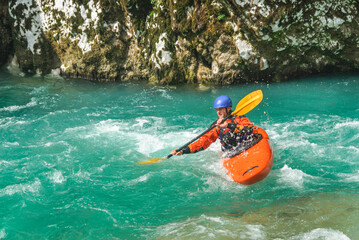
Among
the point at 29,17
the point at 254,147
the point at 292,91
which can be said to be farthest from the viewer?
the point at 29,17

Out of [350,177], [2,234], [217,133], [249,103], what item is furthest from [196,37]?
[2,234]

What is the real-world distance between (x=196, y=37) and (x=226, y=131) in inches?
219

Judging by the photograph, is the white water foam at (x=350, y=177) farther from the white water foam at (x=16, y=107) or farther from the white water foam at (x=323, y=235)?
the white water foam at (x=16, y=107)

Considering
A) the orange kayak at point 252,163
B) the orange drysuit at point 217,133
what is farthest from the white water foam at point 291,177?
the orange drysuit at point 217,133

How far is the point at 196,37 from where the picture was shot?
10352 millimetres

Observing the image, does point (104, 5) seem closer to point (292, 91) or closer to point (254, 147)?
point (292, 91)

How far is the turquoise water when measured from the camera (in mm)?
4133

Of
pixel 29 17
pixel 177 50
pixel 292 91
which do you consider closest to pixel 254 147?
pixel 292 91

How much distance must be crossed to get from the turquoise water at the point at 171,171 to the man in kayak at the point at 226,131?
0.45 meters

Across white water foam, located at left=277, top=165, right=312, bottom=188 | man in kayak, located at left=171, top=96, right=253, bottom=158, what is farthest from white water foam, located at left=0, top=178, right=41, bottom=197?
white water foam, located at left=277, top=165, right=312, bottom=188

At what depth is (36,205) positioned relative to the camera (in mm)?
4895

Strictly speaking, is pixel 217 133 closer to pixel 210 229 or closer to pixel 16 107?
pixel 210 229

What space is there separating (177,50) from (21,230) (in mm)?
7640

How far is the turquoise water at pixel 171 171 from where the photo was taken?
13.6ft
